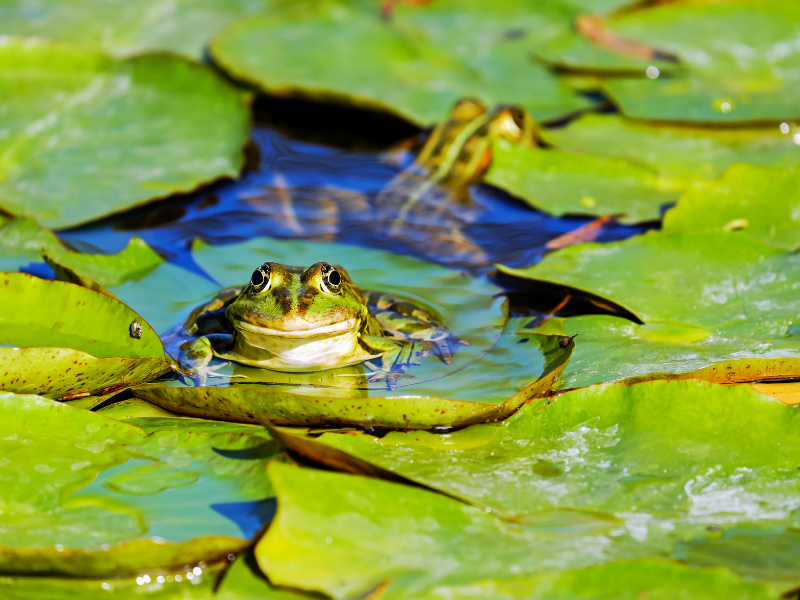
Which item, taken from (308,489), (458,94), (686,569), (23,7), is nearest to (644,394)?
(686,569)

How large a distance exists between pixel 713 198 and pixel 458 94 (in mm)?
2125

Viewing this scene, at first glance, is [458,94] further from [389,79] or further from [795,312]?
[795,312]

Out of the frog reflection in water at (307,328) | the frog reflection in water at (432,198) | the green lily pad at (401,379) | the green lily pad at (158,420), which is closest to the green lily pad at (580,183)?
the frog reflection in water at (432,198)

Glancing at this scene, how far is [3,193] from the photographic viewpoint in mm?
3764

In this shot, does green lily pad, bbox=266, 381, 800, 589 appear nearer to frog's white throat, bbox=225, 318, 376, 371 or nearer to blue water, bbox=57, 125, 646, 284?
frog's white throat, bbox=225, 318, 376, 371

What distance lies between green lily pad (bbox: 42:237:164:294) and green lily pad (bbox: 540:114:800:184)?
2.71 m

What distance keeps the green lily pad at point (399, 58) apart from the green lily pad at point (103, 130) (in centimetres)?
48

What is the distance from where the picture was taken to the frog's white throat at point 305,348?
2.73 metres

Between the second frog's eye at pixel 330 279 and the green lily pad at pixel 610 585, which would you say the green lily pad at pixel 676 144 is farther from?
the green lily pad at pixel 610 585

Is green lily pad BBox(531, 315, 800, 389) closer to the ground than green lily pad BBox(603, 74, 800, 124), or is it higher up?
closer to the ground

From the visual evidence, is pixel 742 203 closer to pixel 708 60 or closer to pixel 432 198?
pixel 432 198

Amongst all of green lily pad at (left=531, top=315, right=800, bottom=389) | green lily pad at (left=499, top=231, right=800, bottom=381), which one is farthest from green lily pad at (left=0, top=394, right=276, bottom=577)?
green lily pad at (left=499, top=231, right=800, bottom=381)

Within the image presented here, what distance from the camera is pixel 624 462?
2094 millimetres

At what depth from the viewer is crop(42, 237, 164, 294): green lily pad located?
2865mm
